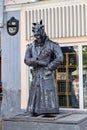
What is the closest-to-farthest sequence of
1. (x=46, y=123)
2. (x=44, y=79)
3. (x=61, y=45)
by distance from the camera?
1. (x=46, y=123)
2. (x=44, y=79)
3. (x=61, y=45)

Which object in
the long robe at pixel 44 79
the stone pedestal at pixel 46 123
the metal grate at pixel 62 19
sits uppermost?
the metal grate at pixel 62 19

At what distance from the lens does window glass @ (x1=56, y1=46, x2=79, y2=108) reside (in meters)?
11.4

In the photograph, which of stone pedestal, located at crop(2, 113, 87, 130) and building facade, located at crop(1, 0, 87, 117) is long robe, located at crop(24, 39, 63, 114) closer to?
stone pedestal, located at crop(2, 113, 87, 130)

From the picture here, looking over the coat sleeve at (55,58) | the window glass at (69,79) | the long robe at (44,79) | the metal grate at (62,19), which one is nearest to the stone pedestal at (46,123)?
the long robe at (44,79)

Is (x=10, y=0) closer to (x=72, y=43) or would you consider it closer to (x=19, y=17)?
(x=19, y=17)

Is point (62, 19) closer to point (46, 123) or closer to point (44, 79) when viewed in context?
point (44, 79)

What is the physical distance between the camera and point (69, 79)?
11.6 m

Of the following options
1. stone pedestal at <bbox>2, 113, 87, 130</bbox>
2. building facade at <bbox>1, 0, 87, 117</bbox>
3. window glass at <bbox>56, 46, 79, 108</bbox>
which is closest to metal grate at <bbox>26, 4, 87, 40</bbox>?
building facade at <bbox>1, 0, 87, 117</bbox>

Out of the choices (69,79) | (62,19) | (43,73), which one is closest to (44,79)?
Result: (43,73)

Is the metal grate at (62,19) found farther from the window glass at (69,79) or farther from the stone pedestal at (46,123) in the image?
the stone pedestal at (46,123)

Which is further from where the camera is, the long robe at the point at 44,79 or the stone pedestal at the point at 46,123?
the long robe at the point at 44,79

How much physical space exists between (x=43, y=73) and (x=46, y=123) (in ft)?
3.37

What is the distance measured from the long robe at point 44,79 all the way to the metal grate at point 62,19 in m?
3.98

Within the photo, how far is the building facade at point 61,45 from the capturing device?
11.3 m
